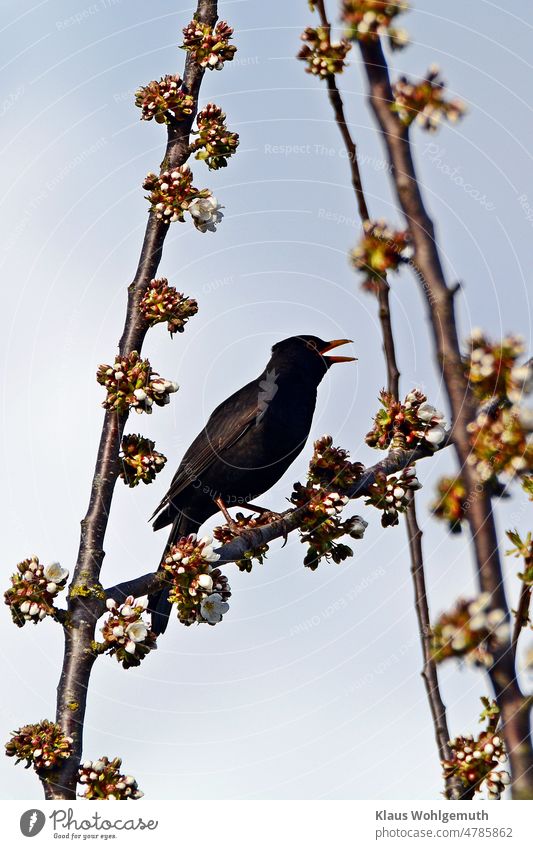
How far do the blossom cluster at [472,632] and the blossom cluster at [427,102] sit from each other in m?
1.62

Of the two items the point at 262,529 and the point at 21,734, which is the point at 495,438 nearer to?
→ the point at 262,529

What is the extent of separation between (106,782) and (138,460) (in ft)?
5.01

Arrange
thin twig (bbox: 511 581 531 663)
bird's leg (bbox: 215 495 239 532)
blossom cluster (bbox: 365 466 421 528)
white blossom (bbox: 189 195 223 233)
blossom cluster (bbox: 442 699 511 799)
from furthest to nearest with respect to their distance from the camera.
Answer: bird's leg (bbox: 215 495 239 532), white blossom (bbox: 189 195 223 233), blossom cluster (bbox: 365 466 421 528), blossom cluster (bbox: 442 699 511 799), thin twig (bbox: 511 581 531 663)

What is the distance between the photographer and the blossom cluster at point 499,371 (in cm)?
287

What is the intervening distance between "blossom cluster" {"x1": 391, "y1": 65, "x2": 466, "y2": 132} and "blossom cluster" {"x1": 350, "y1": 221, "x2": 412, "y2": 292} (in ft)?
1.30

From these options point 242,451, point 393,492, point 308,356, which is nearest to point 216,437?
point 242,451

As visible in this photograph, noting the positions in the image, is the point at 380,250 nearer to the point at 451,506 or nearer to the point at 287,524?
the point at 451,506

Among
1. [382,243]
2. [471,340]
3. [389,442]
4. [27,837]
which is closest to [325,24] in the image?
[382,243]

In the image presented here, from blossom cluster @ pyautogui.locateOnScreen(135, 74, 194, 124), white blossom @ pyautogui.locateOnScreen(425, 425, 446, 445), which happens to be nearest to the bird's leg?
white blossom @ pyautogui.locateOnScreen(425, 425, 446, 445)

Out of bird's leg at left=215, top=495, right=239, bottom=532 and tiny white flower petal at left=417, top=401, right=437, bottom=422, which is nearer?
tiny white flower petal at left=417, top=401, right=437, bottom=422

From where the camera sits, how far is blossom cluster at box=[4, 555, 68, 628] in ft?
13.7

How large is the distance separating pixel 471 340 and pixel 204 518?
4.43 m

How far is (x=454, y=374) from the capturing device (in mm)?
2699

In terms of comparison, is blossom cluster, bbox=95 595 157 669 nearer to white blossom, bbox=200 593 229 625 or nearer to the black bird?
white blossom, bbox=200 593 229 625
